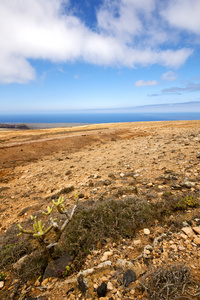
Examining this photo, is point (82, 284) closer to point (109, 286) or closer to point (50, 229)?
point (109, 286)

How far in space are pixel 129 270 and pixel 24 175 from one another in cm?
921

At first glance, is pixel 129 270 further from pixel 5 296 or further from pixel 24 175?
pixel 24 175

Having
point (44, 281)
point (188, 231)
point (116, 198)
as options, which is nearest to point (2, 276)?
point (44, 281)

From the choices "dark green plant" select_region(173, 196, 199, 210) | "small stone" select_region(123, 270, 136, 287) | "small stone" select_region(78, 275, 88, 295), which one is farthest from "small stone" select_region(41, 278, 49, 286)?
"dark green plant" select_region(173, 196, 199, 210)

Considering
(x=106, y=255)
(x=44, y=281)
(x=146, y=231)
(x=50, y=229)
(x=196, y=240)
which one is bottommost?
(x=44, y=281)

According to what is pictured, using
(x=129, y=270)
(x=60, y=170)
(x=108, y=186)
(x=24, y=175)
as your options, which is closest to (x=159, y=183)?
(x=108, y=186)

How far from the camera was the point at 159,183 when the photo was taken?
5.55 m

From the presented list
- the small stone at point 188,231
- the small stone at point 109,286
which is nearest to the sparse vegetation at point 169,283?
the small stone at point 109,286

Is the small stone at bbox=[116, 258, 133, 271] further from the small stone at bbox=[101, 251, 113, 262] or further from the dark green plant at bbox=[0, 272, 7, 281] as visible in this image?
the dark green plant at bbox=[0, 272, 7, 281]

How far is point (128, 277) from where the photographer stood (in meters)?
2.36

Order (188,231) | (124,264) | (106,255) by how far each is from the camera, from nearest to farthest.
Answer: (124,264)
(106,255)
(188,231)

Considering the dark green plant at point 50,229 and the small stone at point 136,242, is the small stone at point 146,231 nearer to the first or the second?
the small stone at point 136,242

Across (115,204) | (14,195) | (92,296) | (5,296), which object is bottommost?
(14,195)

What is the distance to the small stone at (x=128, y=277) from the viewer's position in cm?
229
